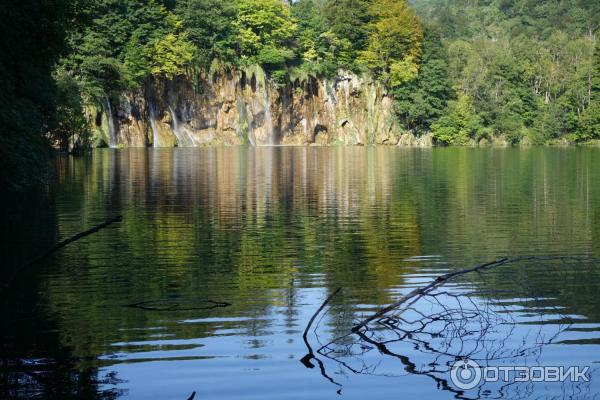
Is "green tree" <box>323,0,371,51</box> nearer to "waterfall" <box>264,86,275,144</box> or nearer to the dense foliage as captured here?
the dense foliage

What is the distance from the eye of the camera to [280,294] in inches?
502

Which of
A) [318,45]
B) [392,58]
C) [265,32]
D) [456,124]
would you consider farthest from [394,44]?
[265,32]

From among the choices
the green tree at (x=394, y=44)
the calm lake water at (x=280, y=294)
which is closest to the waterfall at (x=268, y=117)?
the green tree at (x=394, y=44)

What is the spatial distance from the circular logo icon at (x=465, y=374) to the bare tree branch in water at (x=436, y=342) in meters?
0.08

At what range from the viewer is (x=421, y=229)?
20844 mm

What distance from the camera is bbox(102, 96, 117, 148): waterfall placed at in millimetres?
72544

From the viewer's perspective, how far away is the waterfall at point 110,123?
72544 mm

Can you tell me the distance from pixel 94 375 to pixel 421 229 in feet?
43.9

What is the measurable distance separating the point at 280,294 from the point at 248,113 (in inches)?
3201

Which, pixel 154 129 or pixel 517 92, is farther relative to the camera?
pixel 517 92

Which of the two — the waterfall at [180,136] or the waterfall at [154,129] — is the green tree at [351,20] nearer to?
the waterfall at [180,136]

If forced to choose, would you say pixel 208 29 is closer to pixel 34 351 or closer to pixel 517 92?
pixel 517 92

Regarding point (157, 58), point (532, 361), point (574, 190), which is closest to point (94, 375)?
Answer: point (532, 361)

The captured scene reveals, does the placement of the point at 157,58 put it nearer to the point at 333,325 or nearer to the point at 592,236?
the point at 592,236
